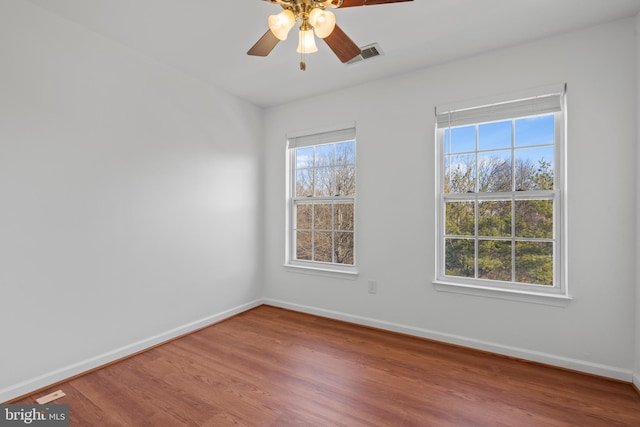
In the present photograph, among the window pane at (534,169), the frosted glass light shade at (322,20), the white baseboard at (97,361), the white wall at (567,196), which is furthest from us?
the window pane at (534,169)

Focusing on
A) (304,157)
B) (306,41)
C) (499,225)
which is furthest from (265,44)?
(499,225)

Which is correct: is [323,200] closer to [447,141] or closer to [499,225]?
[447,141]

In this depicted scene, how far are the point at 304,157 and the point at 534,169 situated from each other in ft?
7.90

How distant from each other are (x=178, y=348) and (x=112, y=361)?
19.4 inches

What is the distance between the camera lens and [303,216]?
3.84 m

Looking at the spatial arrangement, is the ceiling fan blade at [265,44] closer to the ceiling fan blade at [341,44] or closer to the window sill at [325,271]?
the ceiling fan blade at [341,44]

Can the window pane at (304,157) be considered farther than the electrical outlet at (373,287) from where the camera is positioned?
Yes

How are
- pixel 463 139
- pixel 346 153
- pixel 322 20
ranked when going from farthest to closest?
1. pixel 346 153
2. pixel 463 139
3. pixel 322 20

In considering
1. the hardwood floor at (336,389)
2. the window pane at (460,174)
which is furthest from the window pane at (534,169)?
the hardwood floor at (336,389)

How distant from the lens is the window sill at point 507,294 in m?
2.38

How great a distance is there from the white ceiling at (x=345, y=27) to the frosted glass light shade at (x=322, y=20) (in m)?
0.73

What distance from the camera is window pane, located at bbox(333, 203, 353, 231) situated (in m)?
3.49

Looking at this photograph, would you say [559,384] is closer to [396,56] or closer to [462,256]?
[462,256]

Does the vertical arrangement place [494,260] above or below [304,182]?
below
